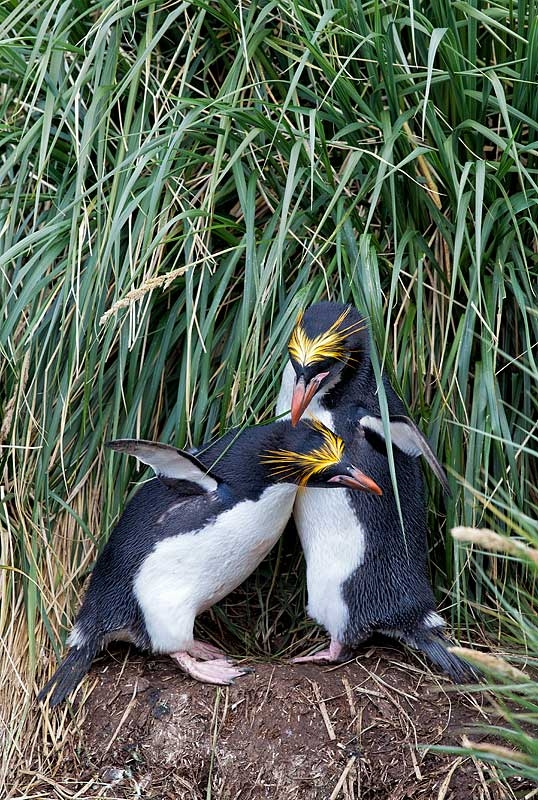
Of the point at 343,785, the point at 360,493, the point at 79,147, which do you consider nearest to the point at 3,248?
the point at 79,147

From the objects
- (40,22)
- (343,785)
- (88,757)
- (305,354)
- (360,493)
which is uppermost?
(40,22)

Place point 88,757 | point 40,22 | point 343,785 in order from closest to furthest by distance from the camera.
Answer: point 343,785 < point 88,757 < point 40,22

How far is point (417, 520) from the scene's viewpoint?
3049 mm

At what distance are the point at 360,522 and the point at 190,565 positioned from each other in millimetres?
460

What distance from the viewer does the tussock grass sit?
118 inches

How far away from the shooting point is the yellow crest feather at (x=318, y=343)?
2.88 m

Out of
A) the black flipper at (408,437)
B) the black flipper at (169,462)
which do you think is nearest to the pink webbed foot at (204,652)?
the black flipper at (169,462)

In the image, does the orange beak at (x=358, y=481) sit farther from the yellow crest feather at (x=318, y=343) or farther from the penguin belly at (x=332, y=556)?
the yellow crest feather at (x=318, y=343)

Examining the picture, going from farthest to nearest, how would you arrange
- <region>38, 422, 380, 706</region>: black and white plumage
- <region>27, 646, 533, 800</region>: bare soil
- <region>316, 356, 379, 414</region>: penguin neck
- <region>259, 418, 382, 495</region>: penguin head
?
<region>316, 356, 379, 414</region>: penguin neck
<region>38, 422, 380, 706</region>: black and white plumage
<region>259, 418, 382, 495</region>: penguin head
<region>27, 646, 533, 800</region>: bare soil

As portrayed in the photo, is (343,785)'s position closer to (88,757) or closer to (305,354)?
(88,757)

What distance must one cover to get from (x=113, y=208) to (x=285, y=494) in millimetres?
896

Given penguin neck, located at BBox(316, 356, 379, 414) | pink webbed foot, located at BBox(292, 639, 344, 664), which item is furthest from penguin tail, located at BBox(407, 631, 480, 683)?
penguin neck, located at BBox(316, 356, 379, 414)

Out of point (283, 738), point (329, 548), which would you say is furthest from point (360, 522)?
point (283, 738)

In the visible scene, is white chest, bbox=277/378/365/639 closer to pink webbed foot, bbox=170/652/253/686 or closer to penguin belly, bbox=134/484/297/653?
penguin belly, bbox=134/484/297/653
